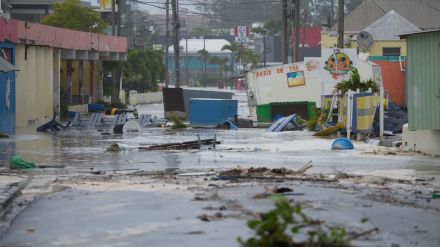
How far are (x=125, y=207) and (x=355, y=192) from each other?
3539 millimetres

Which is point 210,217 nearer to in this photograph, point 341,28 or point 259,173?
point 259,173

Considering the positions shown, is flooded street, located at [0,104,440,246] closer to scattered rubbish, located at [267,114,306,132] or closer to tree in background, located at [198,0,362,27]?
scattered rubbish, located at [267,114,306,132]

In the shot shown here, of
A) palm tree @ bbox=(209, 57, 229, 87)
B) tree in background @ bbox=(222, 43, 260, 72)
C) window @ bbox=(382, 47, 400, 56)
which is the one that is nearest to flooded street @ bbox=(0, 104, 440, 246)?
window @ bbox=(382, 47, 400, 56)

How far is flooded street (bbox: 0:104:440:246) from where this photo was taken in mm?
10883

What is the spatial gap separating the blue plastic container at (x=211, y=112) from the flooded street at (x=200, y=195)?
1502 cm

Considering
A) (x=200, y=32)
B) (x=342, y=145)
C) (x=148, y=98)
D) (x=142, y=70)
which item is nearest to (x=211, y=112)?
(x=342, y=145)

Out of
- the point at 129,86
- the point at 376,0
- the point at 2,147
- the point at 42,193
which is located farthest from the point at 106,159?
the point at 129,86

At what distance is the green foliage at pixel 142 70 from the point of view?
82.2m

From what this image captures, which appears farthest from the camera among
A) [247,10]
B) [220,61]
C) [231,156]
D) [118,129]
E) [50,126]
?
[247,10]

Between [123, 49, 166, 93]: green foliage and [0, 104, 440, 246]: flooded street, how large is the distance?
5646 centimetres

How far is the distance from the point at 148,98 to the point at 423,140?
63239 millimetres

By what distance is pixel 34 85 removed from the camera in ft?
143

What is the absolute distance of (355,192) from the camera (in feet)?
48.2

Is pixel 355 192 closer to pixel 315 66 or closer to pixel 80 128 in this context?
pixel 80 128
